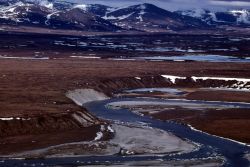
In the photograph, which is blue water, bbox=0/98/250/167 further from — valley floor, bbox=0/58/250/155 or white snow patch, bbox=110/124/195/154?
valley floor, bbox=0/58/250/155

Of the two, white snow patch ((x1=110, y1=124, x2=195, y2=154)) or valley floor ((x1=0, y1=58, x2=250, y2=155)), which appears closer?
→ white snow patch ((x1=110, y1=124, x2=195, y2=154))

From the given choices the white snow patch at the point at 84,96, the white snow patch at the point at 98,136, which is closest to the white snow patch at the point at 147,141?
the white snow patch at the point at 98,136

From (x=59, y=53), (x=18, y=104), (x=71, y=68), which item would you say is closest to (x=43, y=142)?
(x=18, y=104)

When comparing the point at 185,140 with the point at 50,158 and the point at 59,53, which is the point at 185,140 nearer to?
the point at 50,158

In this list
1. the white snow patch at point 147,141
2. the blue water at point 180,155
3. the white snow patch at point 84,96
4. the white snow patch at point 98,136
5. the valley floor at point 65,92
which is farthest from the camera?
the white snow patch at point 84,96

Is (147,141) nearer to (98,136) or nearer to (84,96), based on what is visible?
(98,136)

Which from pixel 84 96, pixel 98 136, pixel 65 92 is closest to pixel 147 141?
pixel 98 136

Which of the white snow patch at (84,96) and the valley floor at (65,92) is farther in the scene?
the white snow patch at (84,96)

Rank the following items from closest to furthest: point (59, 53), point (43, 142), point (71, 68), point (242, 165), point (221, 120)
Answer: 1. point (242, 165)
2. point (43, 142)
3. point (221, 120)
4. point (71, 68)
5. point (59, 53)

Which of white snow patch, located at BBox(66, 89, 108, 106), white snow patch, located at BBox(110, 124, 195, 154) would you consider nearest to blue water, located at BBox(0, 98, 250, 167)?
white snow patch, located at BBox(110, 124, 195, 154)

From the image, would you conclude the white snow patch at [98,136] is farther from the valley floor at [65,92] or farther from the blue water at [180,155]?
the blue water at [180,155]

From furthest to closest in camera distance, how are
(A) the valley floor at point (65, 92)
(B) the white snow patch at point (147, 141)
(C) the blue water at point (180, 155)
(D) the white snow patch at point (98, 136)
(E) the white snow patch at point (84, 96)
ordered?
(E) the white snow patch at point (84, 96) → (A) the valley floor at point (65, 92) → (D) the white snow patch at point (98, 136) → (B) the white snow patch at point (147, 141) → (C) the blue water at point (180, 155)
